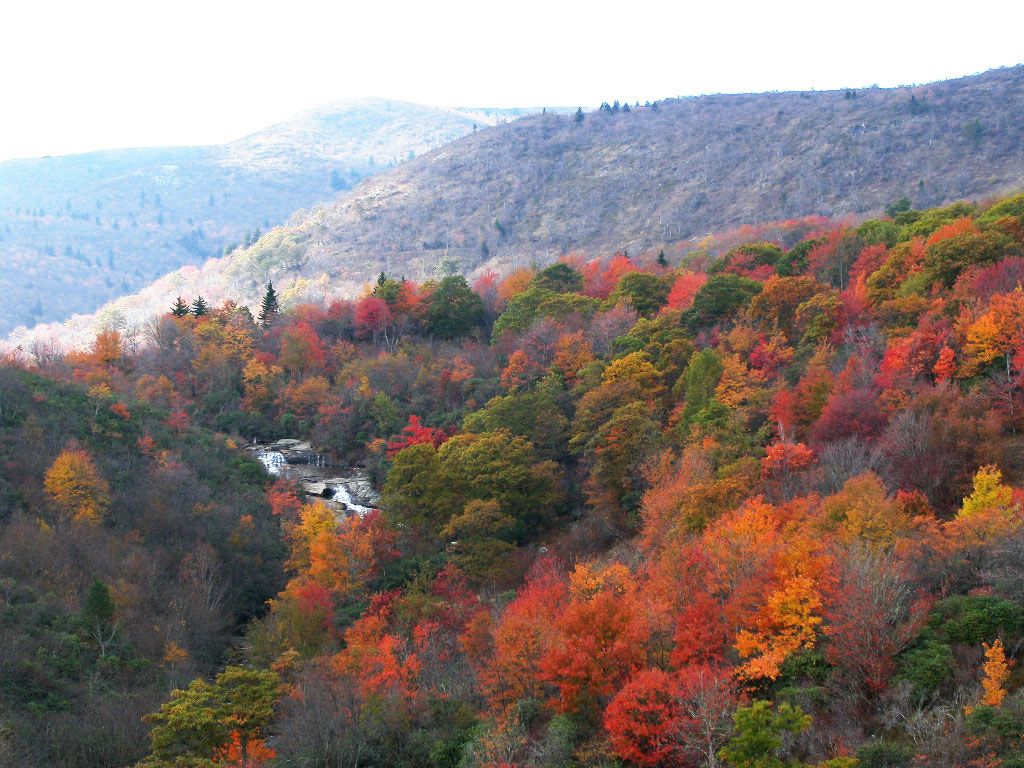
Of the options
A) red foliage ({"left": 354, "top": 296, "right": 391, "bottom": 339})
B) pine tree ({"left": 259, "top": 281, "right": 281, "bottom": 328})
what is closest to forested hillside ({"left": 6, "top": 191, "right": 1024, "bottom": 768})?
red foliage ({"left": 354, "top": 296, "right": 391, "bottom": 339})

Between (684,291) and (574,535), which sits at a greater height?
(684,291)

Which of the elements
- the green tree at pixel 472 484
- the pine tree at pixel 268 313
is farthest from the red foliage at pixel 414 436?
the pine tree at pixel 268 313

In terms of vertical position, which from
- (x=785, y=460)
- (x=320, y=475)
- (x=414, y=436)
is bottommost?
(x=320, y=475)

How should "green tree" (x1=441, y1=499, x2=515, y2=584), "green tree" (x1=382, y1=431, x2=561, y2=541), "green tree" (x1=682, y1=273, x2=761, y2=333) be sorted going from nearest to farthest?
1. "green tree" (x1=441, y1=499, x2=515, y2=584)
2. "green tree" (x1=382, y1=431, x2=561, y2=541)
3. "green tree" (x1=682, y1=273, x2=761, y2=333)

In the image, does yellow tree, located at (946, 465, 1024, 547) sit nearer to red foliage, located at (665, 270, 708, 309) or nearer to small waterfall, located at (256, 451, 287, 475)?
red foliage, located at (665, 270, 708, 309)

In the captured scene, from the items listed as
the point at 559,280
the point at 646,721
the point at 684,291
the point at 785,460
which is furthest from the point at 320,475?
the point at 646,721

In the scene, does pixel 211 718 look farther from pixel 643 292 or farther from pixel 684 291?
pixel 643 292

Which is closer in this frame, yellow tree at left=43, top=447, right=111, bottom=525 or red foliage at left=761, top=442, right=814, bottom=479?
red foliage at left=761, top=442, right=814, bottom=479
